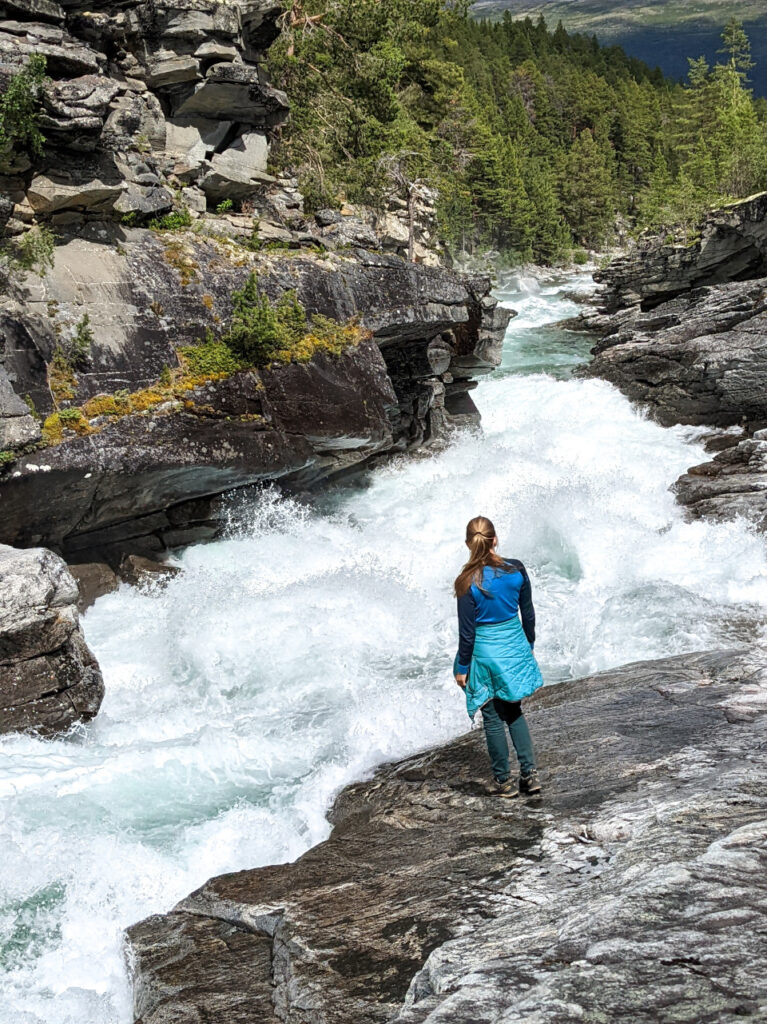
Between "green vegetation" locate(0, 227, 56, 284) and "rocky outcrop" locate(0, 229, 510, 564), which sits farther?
"green vegetation" locate(0, 227, 56, 284)

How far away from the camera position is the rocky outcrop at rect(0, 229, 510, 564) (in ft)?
39.0

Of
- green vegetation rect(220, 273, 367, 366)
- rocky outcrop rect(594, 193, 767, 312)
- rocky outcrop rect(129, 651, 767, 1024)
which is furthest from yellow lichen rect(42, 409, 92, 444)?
rocky outcrop rect(594, 193, 767, 312)

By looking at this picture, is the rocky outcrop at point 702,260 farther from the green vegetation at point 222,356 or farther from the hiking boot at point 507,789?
the hiking boot at point 507,789

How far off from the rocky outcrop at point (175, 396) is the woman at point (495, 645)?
8087mm

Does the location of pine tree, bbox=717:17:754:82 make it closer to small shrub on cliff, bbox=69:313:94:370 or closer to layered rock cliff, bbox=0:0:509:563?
layered rock cliff, bbox=0:0:509:563

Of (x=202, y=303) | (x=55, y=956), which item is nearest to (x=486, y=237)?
(x=202, y=303)

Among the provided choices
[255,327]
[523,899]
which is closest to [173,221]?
[255,327]

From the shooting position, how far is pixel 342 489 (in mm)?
18078

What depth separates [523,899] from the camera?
4258 millimetres

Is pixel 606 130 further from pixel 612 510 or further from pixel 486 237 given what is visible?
pixel 612 510

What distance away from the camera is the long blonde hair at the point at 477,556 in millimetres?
5691

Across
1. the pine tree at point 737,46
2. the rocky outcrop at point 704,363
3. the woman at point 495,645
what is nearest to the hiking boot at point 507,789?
the woman at point 495,645

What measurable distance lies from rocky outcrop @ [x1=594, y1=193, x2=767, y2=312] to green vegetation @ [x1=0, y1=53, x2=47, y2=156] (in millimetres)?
28545

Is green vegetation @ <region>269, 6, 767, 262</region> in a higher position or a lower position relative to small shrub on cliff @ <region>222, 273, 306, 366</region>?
higher
